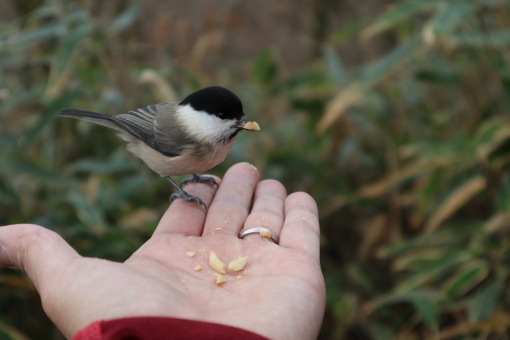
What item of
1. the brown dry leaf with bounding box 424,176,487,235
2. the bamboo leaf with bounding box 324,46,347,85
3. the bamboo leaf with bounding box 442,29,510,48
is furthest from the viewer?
the bamboo leaf with bounding box 324,46,347,85

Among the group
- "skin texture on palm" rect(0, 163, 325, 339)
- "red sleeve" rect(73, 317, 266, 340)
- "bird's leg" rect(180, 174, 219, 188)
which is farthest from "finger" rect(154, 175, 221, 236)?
"red sleeve" rect(73, 317, 266, 340)

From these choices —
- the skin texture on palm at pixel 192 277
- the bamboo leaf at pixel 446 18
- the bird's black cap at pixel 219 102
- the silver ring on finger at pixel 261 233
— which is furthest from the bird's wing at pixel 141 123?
the bamboo leaf at pixel 446 18

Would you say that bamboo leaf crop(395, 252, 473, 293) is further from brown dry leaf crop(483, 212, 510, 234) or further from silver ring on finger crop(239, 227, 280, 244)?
silver ring on finger crop(239, 227, 280, 244)

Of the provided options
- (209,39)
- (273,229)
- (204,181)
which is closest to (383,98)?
(209,39)

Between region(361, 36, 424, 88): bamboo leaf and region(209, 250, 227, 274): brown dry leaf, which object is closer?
region(209, 250, 227, 274): brown dry leaf

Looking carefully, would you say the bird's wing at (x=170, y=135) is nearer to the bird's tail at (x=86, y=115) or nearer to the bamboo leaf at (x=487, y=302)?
the bird's tail at (x=86, y=115)

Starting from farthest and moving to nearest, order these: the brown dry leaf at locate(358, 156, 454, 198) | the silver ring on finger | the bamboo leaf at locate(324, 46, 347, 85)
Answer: the bamboo leaf at locate(324, 46, 347, 85), the brown dry leaf at locate(358, 156, 454, 198), the silver ring on finger
